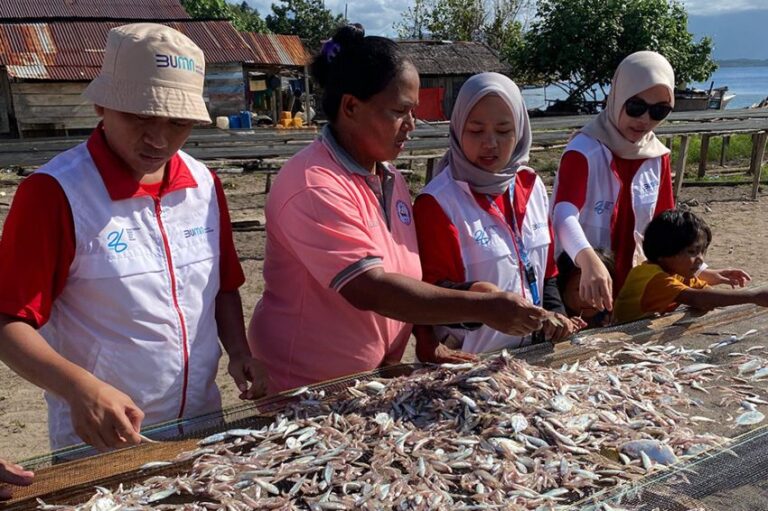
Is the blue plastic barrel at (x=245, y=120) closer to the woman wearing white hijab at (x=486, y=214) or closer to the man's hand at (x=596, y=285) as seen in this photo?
the woman wearing white hijab at (x=486, y=214)

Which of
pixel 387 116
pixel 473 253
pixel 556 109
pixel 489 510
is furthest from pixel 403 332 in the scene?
pixel 556 109

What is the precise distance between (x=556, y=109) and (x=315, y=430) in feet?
103

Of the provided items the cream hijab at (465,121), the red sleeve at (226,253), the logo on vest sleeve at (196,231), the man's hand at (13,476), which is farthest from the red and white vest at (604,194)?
the man's hand at (13,476)

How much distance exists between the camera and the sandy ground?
15.5 ft

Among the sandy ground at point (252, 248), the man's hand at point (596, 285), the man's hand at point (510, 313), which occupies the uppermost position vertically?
the man's hand at point (510, 313)

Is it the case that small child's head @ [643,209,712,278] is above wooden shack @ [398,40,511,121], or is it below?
below

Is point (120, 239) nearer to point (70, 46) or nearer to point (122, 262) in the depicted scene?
point (122, 262)

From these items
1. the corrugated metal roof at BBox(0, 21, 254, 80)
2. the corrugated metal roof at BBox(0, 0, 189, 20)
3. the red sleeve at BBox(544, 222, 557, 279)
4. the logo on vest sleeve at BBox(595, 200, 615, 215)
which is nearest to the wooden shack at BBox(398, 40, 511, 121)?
the corrugated metal roof at BBox(0, 21, 254, 80)

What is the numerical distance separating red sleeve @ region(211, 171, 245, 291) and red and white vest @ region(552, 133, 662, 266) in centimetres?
158

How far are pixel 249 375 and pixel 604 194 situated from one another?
1.93 m

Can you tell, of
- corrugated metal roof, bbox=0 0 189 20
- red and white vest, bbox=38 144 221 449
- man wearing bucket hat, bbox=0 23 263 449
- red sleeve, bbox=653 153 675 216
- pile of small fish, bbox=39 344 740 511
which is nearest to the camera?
pile of small fish, bbox=39 344 740 511

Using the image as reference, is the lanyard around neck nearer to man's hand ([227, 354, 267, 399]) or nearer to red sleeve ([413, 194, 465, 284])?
red sleeve ([413, 194, 465, 284])

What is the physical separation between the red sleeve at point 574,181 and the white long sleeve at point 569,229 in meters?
0.05

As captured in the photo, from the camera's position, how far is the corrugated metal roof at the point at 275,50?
2127 centimetres
